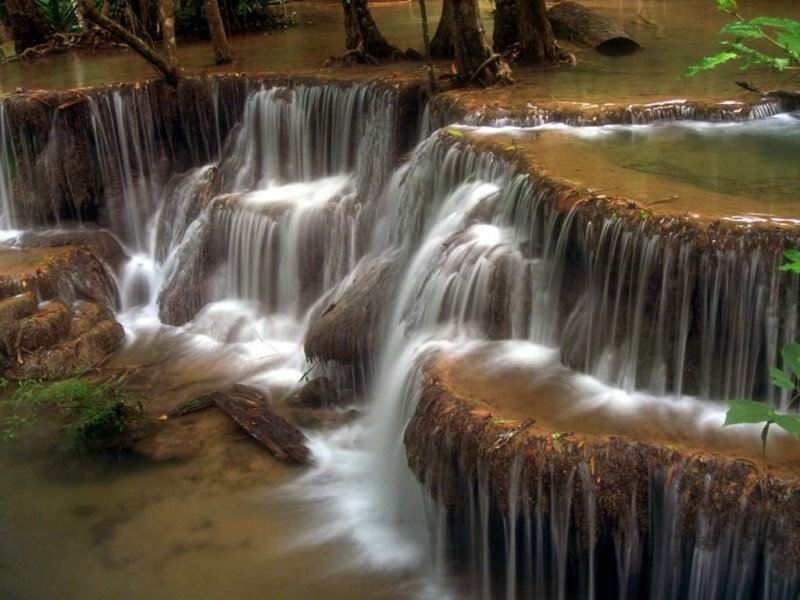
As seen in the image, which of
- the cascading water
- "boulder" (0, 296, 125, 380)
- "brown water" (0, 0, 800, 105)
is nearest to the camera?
the cascading water

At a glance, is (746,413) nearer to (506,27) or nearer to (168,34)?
(506,27)

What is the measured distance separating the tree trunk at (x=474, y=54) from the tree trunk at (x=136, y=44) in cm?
425

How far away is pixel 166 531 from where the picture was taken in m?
7.59

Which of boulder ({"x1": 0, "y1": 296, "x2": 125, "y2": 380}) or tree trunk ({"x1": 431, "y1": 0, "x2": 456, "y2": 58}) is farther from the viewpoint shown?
tree trunk ({"x1": 431, "y1": 0, "x2": 456, "y2": 58})

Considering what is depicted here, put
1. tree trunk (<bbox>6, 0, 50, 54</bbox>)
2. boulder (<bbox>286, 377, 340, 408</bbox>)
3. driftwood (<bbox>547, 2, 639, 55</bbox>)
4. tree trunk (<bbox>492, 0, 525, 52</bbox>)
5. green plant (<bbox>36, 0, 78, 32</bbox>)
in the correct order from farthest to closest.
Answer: green plant (<bbox>36, 0, 78, 32</bbox>), tree trunk (<bbox>6, 0, 50, 54</bbox>), driftwood (<bbox>547, 2, 639, 55</bbox>), tree trunk (<bbox>492, 0, 525, 52</bbox>), boulder (<bbox>286, 377, 340, 408</bbox>)

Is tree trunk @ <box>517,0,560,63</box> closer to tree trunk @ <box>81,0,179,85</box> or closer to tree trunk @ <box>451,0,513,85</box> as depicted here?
tree trunk @ <box>451,0,513,85</box>

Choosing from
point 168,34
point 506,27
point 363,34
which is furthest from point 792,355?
point 168,34

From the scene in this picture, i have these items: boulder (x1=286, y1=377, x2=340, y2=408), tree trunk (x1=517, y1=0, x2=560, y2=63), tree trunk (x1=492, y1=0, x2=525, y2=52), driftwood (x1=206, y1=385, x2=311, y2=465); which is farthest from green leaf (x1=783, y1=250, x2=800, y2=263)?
tree trunk (x1=492, y1=0, x2=525, y2=52)

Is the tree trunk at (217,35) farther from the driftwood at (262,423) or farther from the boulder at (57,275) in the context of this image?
the driftwood at (262,423)

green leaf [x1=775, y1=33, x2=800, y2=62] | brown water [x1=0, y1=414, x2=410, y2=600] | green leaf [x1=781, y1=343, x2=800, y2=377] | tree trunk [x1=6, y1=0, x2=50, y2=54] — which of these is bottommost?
brown water [x1=0, y1=414, x2=410, y2=600]

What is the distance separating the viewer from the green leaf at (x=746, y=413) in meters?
5.00

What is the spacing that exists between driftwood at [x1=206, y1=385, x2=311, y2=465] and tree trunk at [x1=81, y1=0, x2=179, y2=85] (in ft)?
17.8

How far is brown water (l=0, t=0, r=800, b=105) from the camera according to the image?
35.1ft

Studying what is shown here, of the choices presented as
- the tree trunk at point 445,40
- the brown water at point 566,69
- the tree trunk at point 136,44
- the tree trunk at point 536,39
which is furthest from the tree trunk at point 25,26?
the tree trunk at point 536,39
